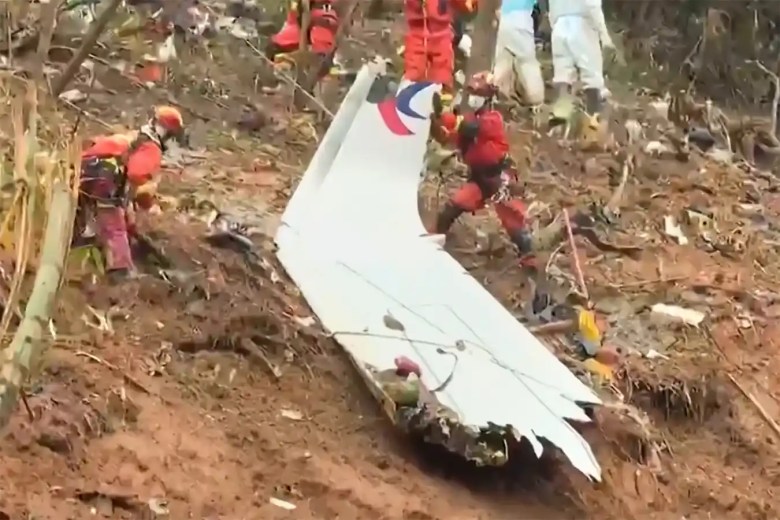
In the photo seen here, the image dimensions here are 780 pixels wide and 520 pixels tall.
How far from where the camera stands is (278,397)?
1.79m

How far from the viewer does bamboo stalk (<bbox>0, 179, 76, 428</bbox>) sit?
127 cm

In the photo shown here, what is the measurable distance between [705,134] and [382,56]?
4.41 feet

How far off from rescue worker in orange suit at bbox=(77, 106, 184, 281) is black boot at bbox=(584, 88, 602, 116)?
1.76 metres

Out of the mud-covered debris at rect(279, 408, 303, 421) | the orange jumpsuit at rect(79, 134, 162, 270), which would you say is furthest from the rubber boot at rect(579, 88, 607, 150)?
the mud-covered debris at rect(279, 408, 303, 421)

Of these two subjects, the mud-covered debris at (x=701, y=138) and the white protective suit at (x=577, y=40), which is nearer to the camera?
the white protective suit at (x=577, y=40)

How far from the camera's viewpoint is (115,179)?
1.87m

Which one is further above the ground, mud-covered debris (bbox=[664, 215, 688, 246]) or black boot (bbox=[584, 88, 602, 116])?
black boot (bbox=[584, 88, 602, 116])

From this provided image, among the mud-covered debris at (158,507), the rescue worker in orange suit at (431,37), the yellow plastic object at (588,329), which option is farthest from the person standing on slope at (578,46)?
the mud-covered debris at (158,507)

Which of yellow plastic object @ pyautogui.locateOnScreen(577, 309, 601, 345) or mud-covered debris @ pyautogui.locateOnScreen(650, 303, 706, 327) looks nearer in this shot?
yellow plastic object @ pyautogui.locateOnScreen(577, 309, 601, 345)

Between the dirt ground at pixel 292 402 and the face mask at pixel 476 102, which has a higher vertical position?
the face mask at pixel 476 102

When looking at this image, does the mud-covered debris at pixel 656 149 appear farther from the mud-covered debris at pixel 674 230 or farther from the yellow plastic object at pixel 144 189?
the yellow plastic object at pixel 144 189

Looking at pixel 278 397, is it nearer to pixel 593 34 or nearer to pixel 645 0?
pixel 593 34

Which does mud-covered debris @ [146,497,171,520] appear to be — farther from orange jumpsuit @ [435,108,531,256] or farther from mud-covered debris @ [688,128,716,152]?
mud-covered debris @ [688,128,716,152]

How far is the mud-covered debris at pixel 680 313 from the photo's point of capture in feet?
Answer: 7.94
